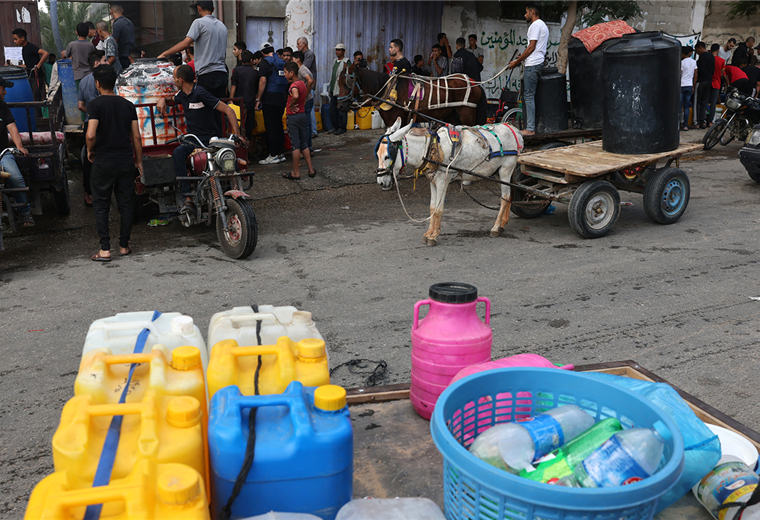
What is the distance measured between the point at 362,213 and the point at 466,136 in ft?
7.64

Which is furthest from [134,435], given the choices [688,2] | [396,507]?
[688,2]

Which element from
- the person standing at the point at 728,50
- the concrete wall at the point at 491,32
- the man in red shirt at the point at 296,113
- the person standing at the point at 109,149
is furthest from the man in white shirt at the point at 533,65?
the person standing at the point at 728,50

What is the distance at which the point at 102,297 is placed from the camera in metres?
5.85

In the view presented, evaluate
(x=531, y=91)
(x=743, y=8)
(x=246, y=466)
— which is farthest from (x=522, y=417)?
(x=743, y=8)

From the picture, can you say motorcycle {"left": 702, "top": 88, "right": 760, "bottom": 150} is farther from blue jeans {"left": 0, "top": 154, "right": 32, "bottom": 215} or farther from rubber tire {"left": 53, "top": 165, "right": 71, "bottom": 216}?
blue jeans {"left": 0, "top": 154, "right": 32, "bottom": 215}

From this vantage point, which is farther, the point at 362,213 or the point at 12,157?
the point at 362,213

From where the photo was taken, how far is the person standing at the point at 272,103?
11.8 metres

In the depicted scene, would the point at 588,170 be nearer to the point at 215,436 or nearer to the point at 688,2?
the point at 215,436

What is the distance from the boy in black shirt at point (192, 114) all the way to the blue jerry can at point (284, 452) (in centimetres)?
631

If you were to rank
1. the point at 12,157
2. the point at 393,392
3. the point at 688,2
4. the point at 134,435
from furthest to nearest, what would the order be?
the point at 688,2, the point at 12,157, the point at 393,392, the point at 134,435

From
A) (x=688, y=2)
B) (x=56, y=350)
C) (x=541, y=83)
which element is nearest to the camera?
(x=56, y=350)

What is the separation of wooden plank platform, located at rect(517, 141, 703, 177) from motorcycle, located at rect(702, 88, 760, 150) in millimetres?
6864

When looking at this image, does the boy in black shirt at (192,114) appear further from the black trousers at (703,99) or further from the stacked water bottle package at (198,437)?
the black trousers at (703,99)

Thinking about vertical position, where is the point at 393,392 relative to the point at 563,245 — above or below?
above
